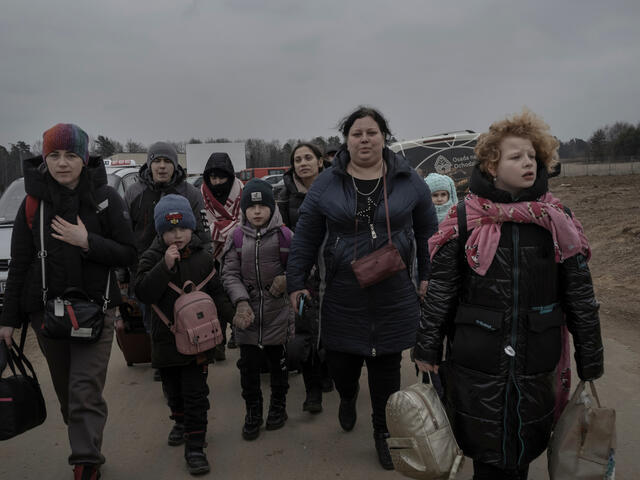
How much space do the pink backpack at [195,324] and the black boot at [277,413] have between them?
3.07 ft

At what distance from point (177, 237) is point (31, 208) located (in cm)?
85

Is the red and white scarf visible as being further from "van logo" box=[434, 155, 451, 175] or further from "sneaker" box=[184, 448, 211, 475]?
"van logo" box=[434, 155, 451, 175]

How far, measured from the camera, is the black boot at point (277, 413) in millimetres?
3805

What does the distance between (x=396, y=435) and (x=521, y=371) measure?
64 cm

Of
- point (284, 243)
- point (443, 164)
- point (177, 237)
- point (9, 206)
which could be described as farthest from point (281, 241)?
point (443, 164)

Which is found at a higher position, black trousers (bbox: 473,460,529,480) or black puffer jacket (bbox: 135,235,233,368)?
black puffer jacket (bbox: 135,235,233,368)

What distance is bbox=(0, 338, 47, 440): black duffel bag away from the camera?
2752 mm

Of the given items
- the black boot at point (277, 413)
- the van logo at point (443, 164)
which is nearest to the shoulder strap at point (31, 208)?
the black boot at point (277, 413)

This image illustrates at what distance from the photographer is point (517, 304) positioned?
226 cm

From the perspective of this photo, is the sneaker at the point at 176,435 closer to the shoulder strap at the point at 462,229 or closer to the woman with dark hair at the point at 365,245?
the woman with dark hair at the point at 365,245

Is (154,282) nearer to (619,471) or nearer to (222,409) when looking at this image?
(222,409)

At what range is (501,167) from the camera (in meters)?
2.35

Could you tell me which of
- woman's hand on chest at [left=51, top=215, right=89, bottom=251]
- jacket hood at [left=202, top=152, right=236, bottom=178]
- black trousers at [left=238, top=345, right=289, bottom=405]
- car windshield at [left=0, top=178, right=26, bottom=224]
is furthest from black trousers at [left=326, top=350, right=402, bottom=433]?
car windshield at [left=0, top=178, right=26, bottom=224]

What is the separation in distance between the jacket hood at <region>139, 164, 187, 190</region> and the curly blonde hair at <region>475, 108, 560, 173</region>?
299cm
